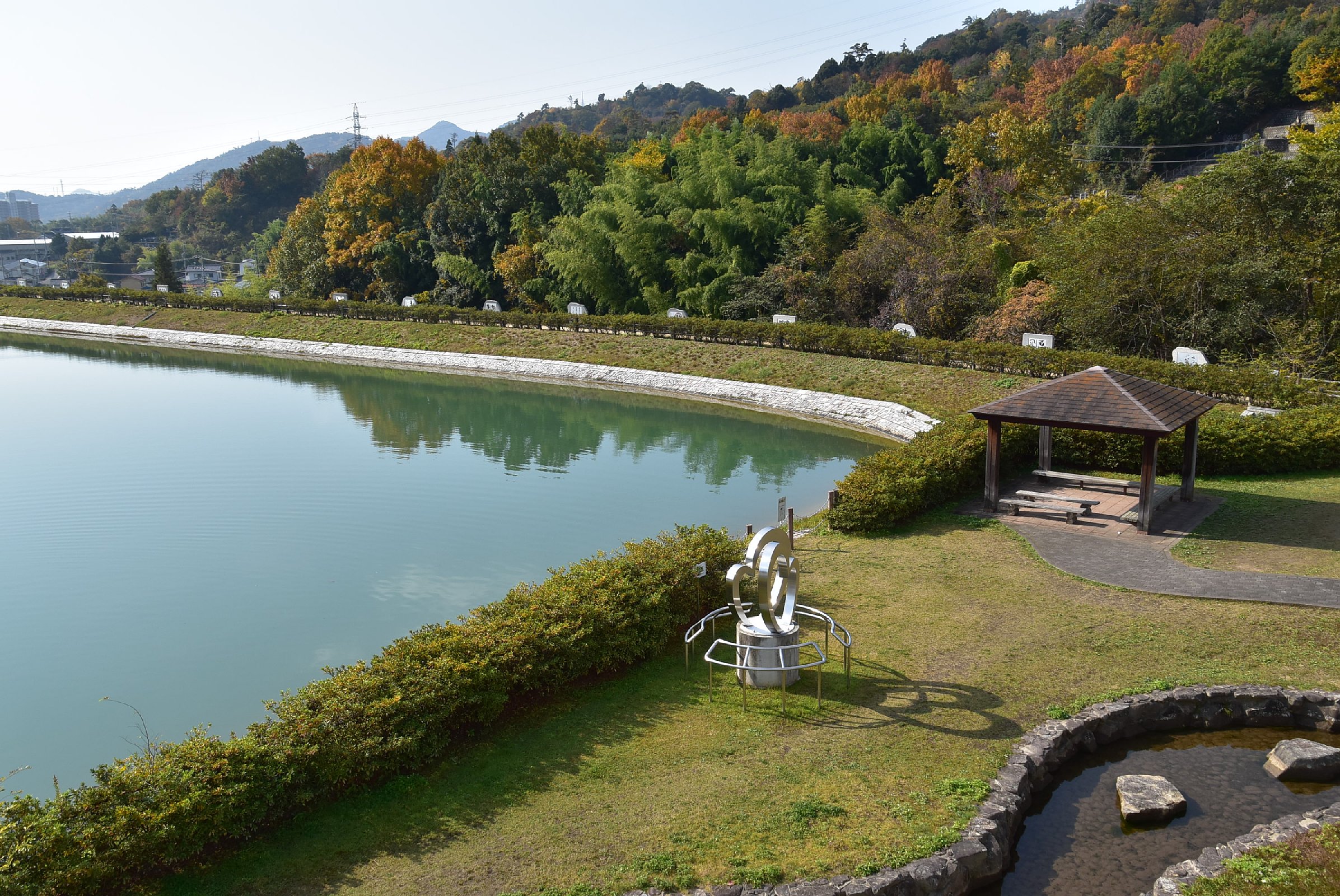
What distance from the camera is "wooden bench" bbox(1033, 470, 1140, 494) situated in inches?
488

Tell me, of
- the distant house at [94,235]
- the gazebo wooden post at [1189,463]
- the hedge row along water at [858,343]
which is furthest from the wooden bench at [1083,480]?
the distant house at [94,235]

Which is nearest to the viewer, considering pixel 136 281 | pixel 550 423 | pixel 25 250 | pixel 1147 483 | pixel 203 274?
pixel 1147 483

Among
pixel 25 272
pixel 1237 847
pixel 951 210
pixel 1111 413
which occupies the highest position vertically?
pixel 25 272

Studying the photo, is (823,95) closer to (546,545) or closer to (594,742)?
(546,545)

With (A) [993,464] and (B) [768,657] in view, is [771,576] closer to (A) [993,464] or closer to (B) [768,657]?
(B) [768,657]

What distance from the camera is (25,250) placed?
121 metres

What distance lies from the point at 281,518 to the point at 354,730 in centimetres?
828

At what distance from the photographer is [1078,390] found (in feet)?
37.4

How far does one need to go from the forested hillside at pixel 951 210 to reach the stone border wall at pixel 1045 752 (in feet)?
43.1

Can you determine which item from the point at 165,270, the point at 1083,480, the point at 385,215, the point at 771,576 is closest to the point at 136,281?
the point at 165,270

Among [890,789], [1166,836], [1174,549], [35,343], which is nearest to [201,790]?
[890,789]

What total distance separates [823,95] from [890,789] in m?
75.8

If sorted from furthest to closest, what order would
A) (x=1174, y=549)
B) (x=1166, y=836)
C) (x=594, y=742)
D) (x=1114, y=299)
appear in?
(x=1114, y=299) < (x=1174, y=549) < (x=594, y=742) < (x=1166, y=836)

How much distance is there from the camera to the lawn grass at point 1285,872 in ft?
15.9
